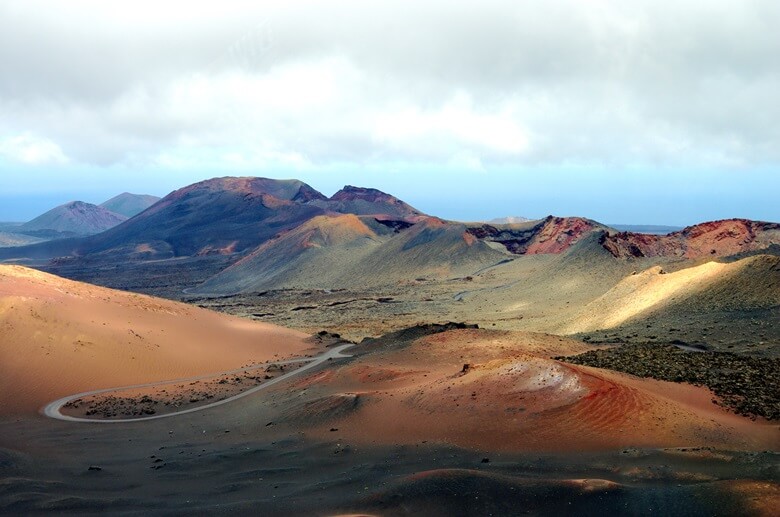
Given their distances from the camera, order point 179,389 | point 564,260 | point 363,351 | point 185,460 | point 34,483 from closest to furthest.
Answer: point 34,483, point 185,460, point 179,389, point 363,351, point 564,260

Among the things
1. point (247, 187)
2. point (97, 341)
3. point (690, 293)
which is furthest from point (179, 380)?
A: point (247, 187)

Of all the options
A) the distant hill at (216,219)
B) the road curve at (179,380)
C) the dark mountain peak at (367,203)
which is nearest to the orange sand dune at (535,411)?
the road curve at (179,380)

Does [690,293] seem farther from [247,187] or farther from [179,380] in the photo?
[247,187]

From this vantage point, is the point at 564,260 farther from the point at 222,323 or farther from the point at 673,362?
the point at 673,362

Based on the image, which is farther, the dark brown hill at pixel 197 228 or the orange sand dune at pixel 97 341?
the dark brown hill at pixel 197 228

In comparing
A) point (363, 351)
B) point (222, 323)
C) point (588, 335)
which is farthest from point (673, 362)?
point (222, 323)

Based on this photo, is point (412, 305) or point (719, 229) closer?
point (412, 305)

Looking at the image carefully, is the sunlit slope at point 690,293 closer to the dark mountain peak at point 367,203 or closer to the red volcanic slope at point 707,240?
the red volcanic slope at point 707,240
